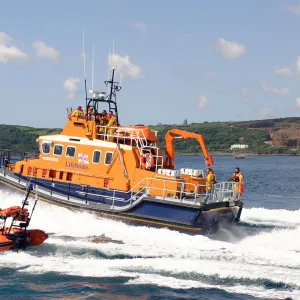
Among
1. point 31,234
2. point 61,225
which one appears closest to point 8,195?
point 61,225

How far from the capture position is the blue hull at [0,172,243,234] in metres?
15.8

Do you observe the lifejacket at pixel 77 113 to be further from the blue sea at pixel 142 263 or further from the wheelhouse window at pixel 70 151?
the blue sea at pixel 142 263

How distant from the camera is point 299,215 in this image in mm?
22656

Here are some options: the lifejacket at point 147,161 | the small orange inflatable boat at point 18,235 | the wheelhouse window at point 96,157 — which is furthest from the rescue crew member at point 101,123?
the small orange inflatable boat at point 18,235

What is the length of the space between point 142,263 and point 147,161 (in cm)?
499

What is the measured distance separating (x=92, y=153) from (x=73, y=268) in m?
5.67

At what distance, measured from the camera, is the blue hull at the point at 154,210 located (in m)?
15.8

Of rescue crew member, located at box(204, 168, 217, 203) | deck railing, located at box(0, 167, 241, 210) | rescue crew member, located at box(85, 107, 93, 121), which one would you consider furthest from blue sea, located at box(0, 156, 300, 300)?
rescue crew member, located at box(85, 107, 93, 121)

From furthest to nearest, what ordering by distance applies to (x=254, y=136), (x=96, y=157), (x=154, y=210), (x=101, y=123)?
(x=254, y=136), (x=101, y=123), (x=96, y=157), (x=154, y=210)

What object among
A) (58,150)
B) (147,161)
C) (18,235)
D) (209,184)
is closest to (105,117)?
(58,150)

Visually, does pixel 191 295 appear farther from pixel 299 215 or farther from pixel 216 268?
pixel 299 215

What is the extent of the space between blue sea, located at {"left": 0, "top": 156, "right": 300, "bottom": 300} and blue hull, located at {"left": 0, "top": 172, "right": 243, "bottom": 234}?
27 cm

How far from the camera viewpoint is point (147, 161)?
17.4 metres

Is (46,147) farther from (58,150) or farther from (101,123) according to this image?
(101,123)
